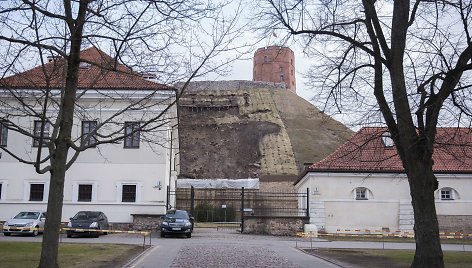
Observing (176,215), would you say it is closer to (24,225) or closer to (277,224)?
(277,224)

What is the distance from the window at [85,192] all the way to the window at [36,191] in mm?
2536

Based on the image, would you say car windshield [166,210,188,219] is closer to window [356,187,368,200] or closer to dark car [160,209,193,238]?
dark car [160,209,193,238]

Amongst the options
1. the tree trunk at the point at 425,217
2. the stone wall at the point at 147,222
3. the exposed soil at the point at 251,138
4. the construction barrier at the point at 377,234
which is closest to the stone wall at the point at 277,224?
the construction barrier at the point at 377,234

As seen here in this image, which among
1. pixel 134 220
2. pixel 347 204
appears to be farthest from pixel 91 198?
pixel 347 204

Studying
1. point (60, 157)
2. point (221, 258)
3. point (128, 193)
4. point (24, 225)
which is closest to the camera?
point (60, 157)

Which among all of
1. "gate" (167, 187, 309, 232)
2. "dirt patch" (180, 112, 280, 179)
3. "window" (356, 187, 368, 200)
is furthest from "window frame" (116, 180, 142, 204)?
"dirt patch" (180, 112, 280, 179)

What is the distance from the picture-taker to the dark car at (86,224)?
94.4 ft

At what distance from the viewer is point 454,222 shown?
36.0m

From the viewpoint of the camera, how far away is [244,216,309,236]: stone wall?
34312mm

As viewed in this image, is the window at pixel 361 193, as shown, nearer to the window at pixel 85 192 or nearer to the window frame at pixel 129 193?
the window frame at pixel 129 193

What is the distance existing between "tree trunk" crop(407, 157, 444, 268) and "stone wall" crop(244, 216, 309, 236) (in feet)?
68.0

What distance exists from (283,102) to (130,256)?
102086 mm

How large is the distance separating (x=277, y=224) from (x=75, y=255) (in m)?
18.5

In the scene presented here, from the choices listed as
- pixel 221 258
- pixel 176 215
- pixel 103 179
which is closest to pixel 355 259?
pixel 221 258
